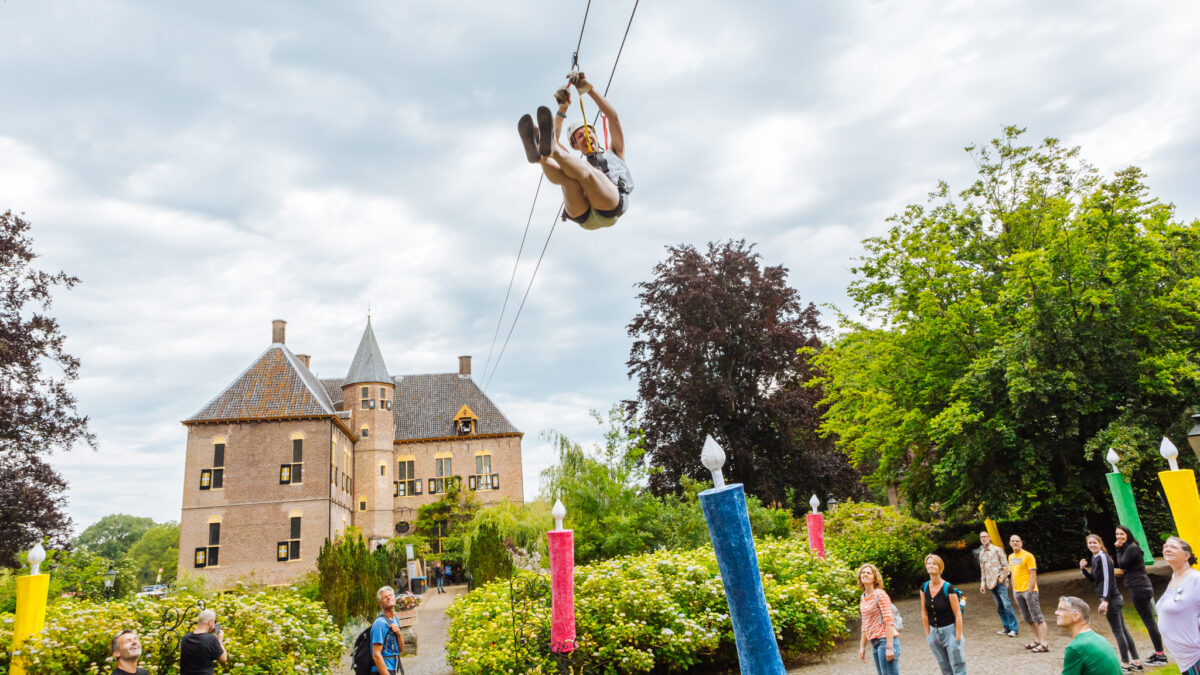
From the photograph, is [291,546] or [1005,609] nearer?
[1005,609]

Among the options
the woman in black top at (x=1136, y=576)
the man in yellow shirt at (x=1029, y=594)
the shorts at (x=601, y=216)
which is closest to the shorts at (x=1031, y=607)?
the man in yellow shirt at (x=1029, y=594)

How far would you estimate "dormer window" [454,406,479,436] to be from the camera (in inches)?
1656

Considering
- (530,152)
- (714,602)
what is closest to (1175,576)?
(530,152)

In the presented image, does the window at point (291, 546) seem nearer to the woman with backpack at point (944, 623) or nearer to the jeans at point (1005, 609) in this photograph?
the jeans at point (1005, 609)

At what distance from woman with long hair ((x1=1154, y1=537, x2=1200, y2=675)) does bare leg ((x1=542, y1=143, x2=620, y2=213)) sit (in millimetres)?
4784

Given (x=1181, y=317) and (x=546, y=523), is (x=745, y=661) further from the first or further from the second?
(x=546, y=523)

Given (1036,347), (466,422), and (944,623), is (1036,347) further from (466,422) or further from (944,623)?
(466,422)

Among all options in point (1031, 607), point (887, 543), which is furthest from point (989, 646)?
point (887, 543)

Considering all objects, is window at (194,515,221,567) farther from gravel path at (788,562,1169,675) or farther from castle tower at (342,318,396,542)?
gravel path at (788,562,1169,675)

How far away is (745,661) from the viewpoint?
3.54 m

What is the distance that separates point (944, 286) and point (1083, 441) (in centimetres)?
404

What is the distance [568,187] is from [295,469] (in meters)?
32.3

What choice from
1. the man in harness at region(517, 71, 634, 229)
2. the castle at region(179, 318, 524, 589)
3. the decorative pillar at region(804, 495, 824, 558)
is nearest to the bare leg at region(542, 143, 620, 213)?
the man in harness at region(517, 71, 634, 229)

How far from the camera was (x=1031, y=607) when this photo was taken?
381 inches
